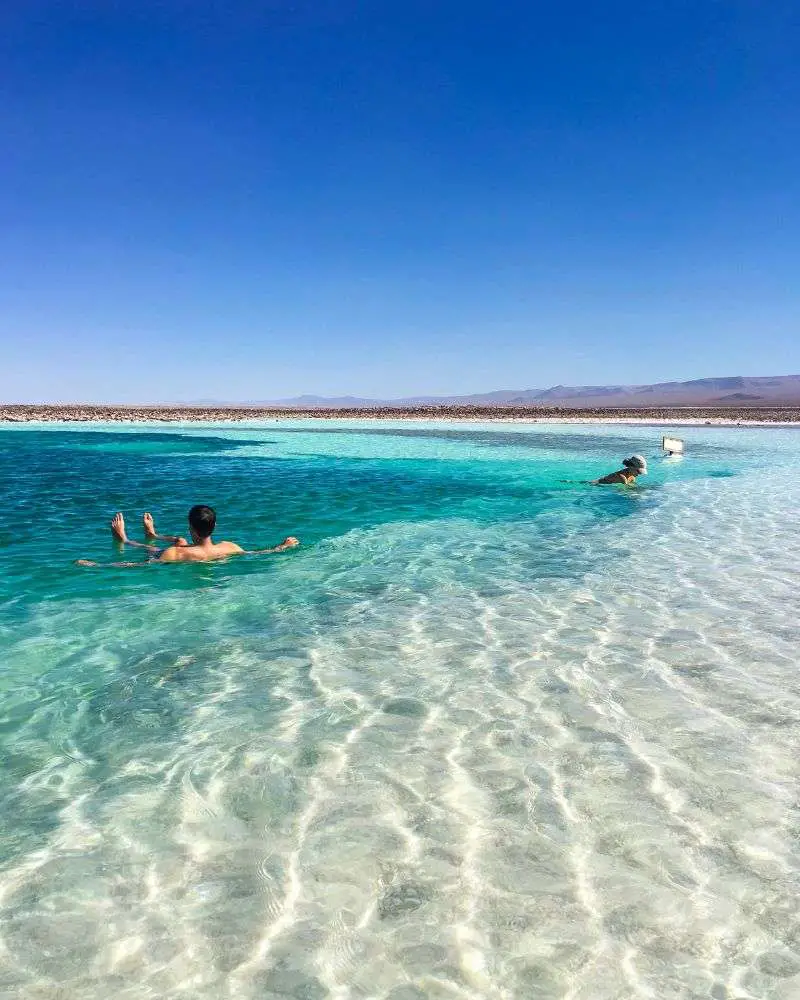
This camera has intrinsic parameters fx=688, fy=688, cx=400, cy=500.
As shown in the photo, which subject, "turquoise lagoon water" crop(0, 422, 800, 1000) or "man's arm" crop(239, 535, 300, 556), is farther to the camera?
"man's arm" crop(239, 535, 300, 556)

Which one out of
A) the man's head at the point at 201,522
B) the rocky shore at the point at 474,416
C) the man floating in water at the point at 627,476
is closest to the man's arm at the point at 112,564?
the man's head at the point at 201,522

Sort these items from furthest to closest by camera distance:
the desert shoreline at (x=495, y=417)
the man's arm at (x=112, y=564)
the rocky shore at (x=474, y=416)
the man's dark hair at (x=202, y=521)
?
the rocky shore at (x=474, y=416) → the desert shoreline at (x=495, y=417) → the man's dark hair at (x=202, y=521) → the man's arm at (x=112, y=564)

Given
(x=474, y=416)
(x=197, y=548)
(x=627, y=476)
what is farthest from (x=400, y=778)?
(x=474, y=416)

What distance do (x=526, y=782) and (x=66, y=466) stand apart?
27.6m

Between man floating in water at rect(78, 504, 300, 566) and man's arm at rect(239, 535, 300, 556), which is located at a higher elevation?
man floating in water at rect(78, 504, 300, 566)

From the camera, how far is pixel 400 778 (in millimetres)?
4496

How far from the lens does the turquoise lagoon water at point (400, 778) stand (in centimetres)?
304

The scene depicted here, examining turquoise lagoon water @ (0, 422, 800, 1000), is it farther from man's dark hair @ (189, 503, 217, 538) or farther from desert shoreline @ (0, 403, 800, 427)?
desert shoreline @ (0, 403, 800, 427)

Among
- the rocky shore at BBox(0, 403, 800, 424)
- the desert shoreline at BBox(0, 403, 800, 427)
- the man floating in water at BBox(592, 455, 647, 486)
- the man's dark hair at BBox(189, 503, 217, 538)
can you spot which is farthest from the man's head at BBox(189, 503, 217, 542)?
the rocky shore at BBox(0, 403, 800, 424)

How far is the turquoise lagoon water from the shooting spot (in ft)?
9.96

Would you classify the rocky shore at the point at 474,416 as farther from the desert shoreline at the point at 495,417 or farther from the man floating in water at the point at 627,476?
the man floating in water at the point at 627,476

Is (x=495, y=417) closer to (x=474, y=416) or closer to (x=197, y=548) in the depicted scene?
(x=474, y=416)

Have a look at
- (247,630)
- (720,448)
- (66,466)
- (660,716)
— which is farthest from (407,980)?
(720,448)

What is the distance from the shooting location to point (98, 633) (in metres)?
7.34
